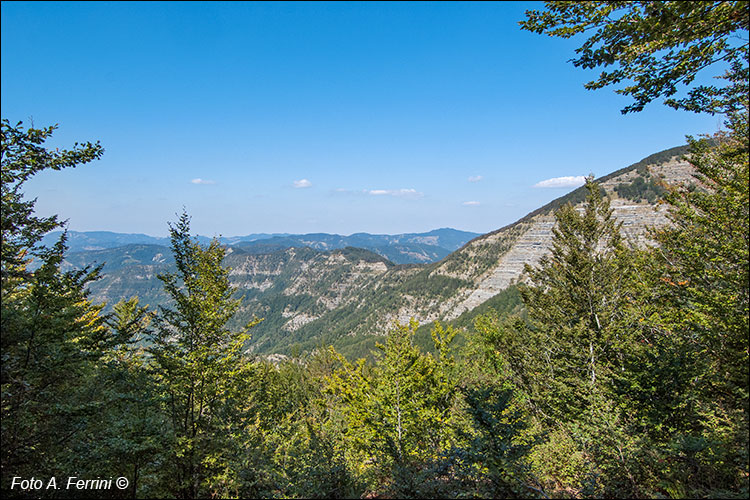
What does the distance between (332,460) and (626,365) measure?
926 centimetres

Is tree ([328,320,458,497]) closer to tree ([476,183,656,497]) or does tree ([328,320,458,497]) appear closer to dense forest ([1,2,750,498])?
dense forest ([1,2,750,498])

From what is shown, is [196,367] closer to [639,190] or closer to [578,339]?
[578,339]

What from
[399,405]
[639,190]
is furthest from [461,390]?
[639,190]

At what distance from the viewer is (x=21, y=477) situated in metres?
7.03

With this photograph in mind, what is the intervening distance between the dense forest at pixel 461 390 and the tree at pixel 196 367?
7cm

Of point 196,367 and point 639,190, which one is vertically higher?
point 639,190

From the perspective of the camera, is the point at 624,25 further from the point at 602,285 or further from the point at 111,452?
the point at 111,452

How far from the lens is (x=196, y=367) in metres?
10.9

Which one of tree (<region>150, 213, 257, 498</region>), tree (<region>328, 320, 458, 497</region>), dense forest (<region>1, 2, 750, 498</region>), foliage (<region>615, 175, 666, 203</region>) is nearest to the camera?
dense forest (<region>1, 2, 750, 498</region>)

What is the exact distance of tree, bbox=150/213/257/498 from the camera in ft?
33.2

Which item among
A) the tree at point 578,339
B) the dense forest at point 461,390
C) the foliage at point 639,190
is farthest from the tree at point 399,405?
the foliage at point 639,190

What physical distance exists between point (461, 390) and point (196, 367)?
9094 mm

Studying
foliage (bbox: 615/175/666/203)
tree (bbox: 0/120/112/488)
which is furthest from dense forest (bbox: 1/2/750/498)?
foliage (bbox: 615/175/666/203)

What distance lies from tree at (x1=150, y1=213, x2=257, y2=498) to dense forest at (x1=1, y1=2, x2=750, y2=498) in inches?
2.8
